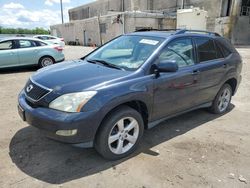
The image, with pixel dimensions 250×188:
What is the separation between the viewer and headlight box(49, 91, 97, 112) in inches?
110

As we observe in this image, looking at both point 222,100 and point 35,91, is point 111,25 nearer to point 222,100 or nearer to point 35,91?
point 222,100

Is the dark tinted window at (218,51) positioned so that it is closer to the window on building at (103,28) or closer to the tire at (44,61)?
the tire at (44,61)

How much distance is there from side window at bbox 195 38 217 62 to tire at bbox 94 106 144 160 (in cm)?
180

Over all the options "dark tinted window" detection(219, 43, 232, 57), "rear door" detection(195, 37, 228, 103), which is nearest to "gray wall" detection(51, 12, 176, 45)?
"dark tinted window" detection(219, 43, 232, 57)

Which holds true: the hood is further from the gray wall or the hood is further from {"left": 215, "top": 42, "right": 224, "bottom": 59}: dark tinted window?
the gray wall

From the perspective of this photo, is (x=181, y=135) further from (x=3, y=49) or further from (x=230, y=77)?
(x=3, y=49)

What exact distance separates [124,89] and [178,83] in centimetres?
109

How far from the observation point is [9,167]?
10.0 ft

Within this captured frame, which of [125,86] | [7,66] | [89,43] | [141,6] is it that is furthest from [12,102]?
[141,6]

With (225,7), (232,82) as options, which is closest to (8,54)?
(232,82)

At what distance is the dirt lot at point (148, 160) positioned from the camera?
113 inches

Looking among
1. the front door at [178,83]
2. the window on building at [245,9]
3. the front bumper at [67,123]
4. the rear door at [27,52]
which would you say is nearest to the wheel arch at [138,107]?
the front door at [178,83]

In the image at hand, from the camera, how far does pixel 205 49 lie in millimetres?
4434

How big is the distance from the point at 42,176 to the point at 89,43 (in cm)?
3010
